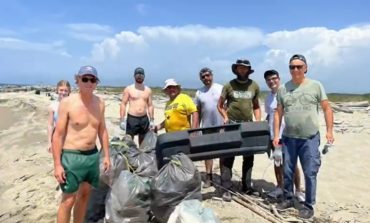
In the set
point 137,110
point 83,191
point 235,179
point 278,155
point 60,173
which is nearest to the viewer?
point 60,173

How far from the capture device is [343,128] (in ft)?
49.2

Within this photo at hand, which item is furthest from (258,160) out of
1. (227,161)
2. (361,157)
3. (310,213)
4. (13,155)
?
(13,155)

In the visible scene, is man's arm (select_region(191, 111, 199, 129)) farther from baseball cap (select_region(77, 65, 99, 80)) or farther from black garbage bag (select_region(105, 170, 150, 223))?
baseball cap (select_region(77, 65, 99, 80))

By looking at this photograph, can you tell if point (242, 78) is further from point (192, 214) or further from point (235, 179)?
point (192, 214)

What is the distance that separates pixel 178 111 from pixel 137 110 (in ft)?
5.75

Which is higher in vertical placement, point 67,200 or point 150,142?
point 150,142

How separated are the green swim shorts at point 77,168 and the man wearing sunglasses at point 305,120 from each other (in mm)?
2199

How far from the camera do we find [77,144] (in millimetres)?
4262

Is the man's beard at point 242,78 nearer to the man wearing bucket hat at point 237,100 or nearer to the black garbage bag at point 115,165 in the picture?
the man wearing bucket hat at point 237,100

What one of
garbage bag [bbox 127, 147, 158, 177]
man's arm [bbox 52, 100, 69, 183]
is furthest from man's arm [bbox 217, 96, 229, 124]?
man's arm [bbox 52, 100, 69, 183]

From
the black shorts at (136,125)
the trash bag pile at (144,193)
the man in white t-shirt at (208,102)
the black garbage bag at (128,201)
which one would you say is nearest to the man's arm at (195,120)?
the man in white t-shirt at (208,102)

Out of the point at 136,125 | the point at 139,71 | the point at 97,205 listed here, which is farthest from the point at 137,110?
the point at 97,205

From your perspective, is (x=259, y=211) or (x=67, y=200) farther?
(x=259, y=211)

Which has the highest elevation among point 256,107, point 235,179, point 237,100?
point 237,100
